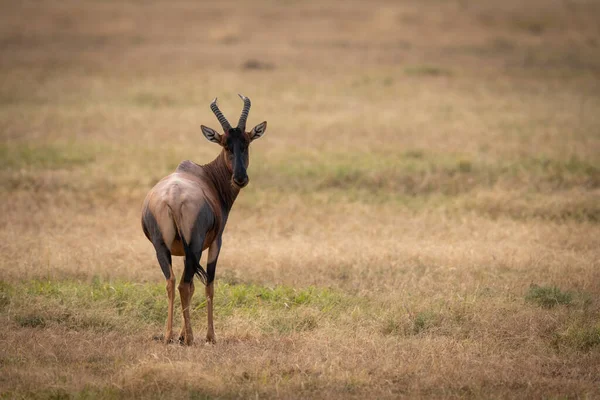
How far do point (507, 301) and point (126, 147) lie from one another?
10892mm

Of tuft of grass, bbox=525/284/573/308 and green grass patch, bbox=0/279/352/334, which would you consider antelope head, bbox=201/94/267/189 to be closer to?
green grass patch, bbox=0/279/352/334

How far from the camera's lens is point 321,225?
43.0 ft

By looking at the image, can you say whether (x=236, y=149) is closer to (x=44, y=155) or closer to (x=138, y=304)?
(x=138, y=304)

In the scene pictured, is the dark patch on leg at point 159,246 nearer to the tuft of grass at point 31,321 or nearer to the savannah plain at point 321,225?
the savannah plain at point 321,225

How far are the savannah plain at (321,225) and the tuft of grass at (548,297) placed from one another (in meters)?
0.02

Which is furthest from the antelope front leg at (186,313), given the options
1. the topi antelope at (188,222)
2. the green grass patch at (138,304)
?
the green grass patch at (138,304)

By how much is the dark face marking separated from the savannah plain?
147 centimetres

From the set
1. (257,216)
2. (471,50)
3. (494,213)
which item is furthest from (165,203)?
(471,50)

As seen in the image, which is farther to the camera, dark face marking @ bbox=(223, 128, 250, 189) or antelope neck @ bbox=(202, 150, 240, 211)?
antelope neck @ bbox=(202, 150, 240, 211)

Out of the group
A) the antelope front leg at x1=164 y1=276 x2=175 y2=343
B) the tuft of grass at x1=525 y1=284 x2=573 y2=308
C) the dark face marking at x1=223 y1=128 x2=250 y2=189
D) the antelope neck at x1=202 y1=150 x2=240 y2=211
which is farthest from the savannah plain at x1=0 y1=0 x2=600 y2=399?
the dark face marking at x1=223 y1=128 x2=250 y2=189

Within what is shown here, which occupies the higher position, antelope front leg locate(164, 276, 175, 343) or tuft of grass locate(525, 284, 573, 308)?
antelope front leg locate(164, 276, 175, 343)

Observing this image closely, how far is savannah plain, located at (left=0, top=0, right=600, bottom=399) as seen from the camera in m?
7.18

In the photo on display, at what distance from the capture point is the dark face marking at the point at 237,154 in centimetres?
839

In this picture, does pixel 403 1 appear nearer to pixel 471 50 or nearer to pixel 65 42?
pixel 471 50
